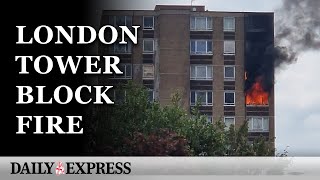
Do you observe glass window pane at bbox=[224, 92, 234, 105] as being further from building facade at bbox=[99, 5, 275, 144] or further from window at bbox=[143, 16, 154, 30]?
window at bbox=[143, 16, 154, 30]

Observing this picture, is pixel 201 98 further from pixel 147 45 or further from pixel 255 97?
pixel 147 45

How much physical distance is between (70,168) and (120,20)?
154cm

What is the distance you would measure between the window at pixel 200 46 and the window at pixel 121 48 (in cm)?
62

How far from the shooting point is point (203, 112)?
17.6 meters

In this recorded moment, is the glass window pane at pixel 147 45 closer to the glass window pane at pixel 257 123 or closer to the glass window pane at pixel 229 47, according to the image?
the glass window pane at pixel 229 47

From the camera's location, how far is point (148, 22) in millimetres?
17719

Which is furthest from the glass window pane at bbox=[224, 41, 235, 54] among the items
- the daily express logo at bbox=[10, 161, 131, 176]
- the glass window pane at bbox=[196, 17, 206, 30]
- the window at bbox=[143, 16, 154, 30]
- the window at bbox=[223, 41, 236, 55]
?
the daily express logo at bbox=[10, 161, 131, 176]

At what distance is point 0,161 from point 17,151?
197 millimetres

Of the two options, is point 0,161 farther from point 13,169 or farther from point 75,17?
point 75,17

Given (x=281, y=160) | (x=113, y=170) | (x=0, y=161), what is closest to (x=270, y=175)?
(x=281, y=160)

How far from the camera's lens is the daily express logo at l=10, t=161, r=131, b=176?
17.6 metres

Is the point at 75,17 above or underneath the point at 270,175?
above

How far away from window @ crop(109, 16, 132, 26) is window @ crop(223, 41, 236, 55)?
97 centimetres

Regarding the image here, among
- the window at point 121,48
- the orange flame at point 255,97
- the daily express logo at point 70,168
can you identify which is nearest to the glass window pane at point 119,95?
the window at point 121,48
